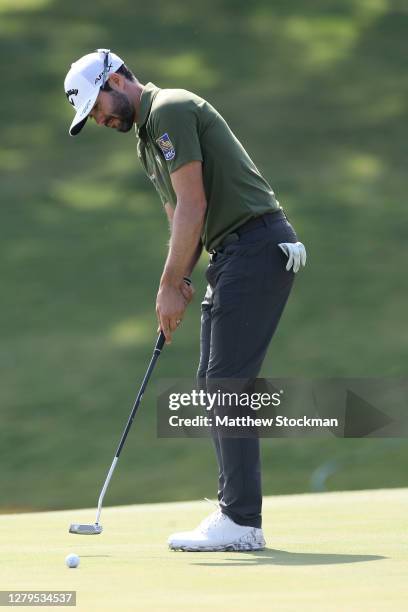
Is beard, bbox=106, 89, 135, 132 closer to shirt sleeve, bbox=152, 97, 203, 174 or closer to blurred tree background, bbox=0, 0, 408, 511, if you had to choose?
shirt sleeve, bbox=152, 97, 203, 174

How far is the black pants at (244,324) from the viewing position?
15.3 ft

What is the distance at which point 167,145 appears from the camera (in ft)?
15.1

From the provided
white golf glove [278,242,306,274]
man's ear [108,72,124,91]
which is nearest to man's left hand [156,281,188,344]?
white golf glove [278,242,306,274]

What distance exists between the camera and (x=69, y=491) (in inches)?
410

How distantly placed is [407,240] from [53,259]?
357cm

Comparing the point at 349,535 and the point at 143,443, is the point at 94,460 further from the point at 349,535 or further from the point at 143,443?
the point at 349,535

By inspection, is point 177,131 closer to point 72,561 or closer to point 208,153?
point 208,153

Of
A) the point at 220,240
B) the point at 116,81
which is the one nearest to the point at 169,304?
the point at 220,240

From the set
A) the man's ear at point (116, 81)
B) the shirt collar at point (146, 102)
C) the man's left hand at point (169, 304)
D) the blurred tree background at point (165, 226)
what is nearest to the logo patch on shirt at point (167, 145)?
the shirt collar at point (146, 102)

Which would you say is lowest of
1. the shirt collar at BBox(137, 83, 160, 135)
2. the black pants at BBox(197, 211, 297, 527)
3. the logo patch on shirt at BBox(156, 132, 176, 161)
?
the black pants at BBox(197, 211, 297, 527)

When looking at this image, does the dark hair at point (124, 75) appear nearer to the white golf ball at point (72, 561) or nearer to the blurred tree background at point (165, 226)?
the white golf ball at point (72, 561)

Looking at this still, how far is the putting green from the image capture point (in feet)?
11.3

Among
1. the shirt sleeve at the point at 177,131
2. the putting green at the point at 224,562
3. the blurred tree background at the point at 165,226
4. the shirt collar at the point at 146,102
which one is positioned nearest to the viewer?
the putting green at the point at 224,562

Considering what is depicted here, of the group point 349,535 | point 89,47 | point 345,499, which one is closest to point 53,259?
point 89,47
